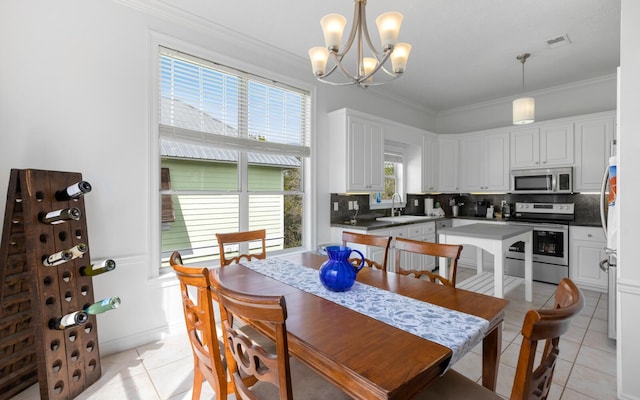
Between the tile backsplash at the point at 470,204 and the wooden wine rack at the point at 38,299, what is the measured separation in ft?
9.23

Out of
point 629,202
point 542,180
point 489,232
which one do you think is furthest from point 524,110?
point 542,180

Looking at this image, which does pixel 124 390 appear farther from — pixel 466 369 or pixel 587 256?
pixel 587 256

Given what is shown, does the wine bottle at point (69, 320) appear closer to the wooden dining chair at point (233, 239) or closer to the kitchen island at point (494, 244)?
the wooden dining chair at point (233, 239)

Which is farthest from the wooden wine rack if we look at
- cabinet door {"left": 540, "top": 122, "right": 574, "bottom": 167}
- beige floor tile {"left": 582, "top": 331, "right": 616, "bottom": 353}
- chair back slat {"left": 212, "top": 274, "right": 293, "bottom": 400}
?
cabinet door {"left": 540, "top": 122, "right": 574, "bottom": 167}

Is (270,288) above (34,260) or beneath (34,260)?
beneath

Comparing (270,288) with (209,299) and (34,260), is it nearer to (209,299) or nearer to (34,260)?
(209,299)

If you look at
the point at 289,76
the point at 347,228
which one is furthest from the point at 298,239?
the point at 289,76

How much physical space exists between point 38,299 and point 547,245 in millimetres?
5483

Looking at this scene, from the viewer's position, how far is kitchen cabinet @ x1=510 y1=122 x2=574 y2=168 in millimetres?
4320

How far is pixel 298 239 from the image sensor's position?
12.5 feet

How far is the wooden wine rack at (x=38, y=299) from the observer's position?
1817 millimetres

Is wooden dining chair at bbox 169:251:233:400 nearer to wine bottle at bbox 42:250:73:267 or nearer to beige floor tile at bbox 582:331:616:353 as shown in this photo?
wine bottle at bbox 42:250:73:267

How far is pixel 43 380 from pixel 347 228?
2.98 meters

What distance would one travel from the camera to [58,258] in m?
1.80
